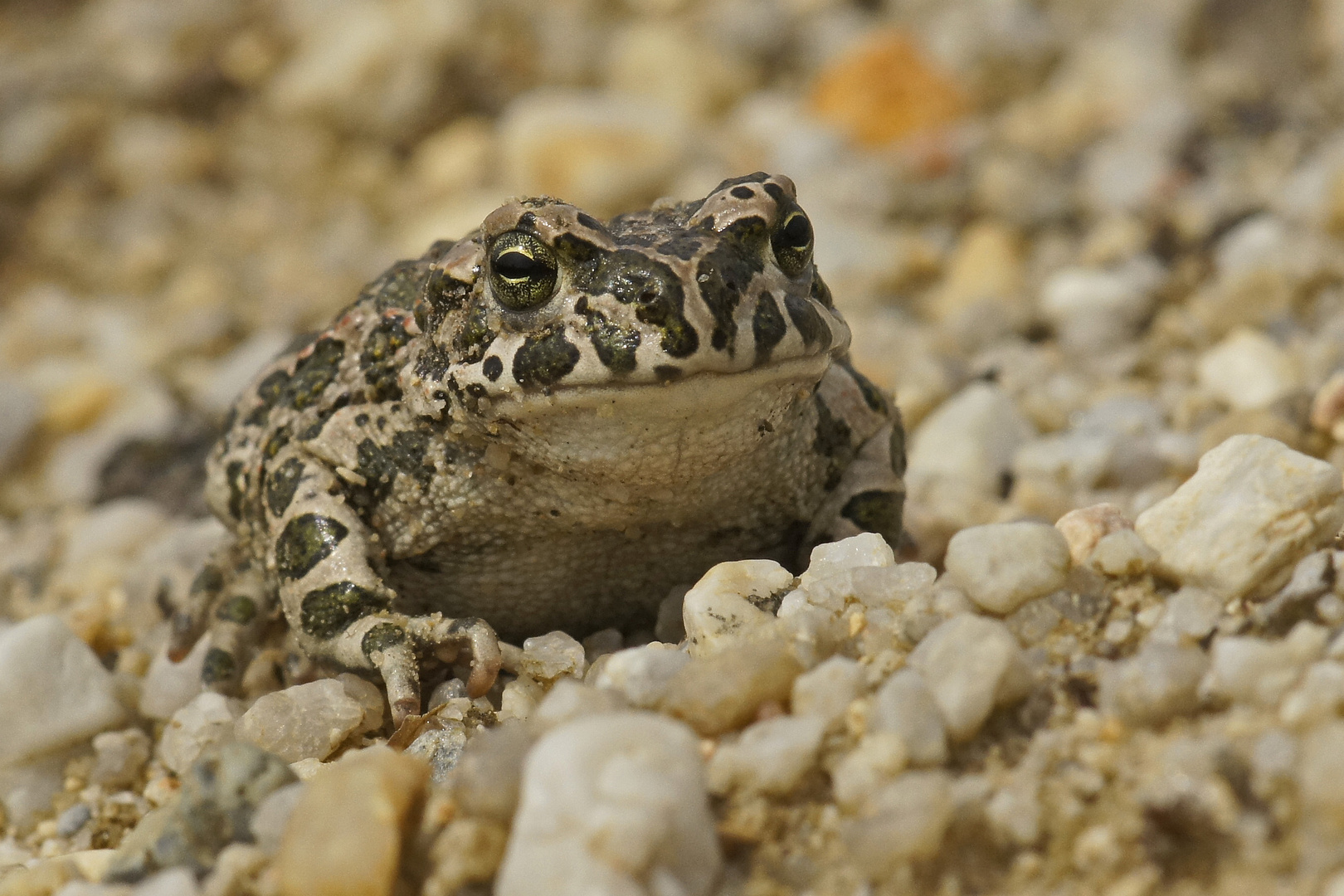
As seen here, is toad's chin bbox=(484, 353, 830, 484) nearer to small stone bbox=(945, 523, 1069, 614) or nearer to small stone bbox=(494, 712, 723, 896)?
small stone bbox=(945, 523, 1069, 614)

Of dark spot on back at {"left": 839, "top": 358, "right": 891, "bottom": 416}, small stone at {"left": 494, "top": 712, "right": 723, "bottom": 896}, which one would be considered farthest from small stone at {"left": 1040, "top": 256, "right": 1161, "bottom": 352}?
small stone at {"left": 494, "top": 712, "right": 723, "bottom": 896}

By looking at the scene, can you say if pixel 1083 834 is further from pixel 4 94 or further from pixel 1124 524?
pixel 4 94

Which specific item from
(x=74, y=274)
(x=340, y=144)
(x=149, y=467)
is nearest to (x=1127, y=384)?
(x=149, y=467)

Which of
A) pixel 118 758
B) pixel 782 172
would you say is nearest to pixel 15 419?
pixel 118 758

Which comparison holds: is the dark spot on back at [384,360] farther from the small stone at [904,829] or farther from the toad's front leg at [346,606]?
the small stone at [904,829]

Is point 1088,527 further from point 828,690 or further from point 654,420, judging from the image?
point 654,420

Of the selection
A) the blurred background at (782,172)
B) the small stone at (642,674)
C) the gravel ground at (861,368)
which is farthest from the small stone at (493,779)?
the blurred background at (782,172)
